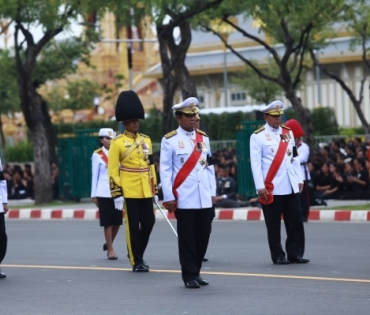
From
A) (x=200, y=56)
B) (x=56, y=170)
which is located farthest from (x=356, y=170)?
(x=200, y=56)

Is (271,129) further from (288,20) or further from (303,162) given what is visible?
(288,20)

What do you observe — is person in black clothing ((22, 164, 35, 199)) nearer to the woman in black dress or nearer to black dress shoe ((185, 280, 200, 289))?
the woman in black dress

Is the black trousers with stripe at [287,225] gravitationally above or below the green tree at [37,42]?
below

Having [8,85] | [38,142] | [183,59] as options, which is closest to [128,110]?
[183,59]

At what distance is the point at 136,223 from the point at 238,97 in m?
44.7

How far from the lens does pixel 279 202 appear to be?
13492 millimetres

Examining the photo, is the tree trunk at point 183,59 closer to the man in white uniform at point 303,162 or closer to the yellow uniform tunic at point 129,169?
the man in white uniform at point 303,162

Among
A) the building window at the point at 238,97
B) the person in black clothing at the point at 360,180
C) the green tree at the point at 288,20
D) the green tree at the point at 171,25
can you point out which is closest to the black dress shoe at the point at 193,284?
the green tree at the point at 171,25

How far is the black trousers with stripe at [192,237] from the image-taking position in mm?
11289

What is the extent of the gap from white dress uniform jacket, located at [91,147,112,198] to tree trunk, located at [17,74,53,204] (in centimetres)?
1547

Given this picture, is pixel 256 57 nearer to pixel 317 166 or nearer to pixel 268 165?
pixel 317 166

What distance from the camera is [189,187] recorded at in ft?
37.8

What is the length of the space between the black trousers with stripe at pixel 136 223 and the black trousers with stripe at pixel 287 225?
4.70 ft

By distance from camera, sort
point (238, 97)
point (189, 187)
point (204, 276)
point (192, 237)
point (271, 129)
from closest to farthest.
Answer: point (192, 237), point (189, 187), point (204, 276), point (271, 129), point (238, 97)
